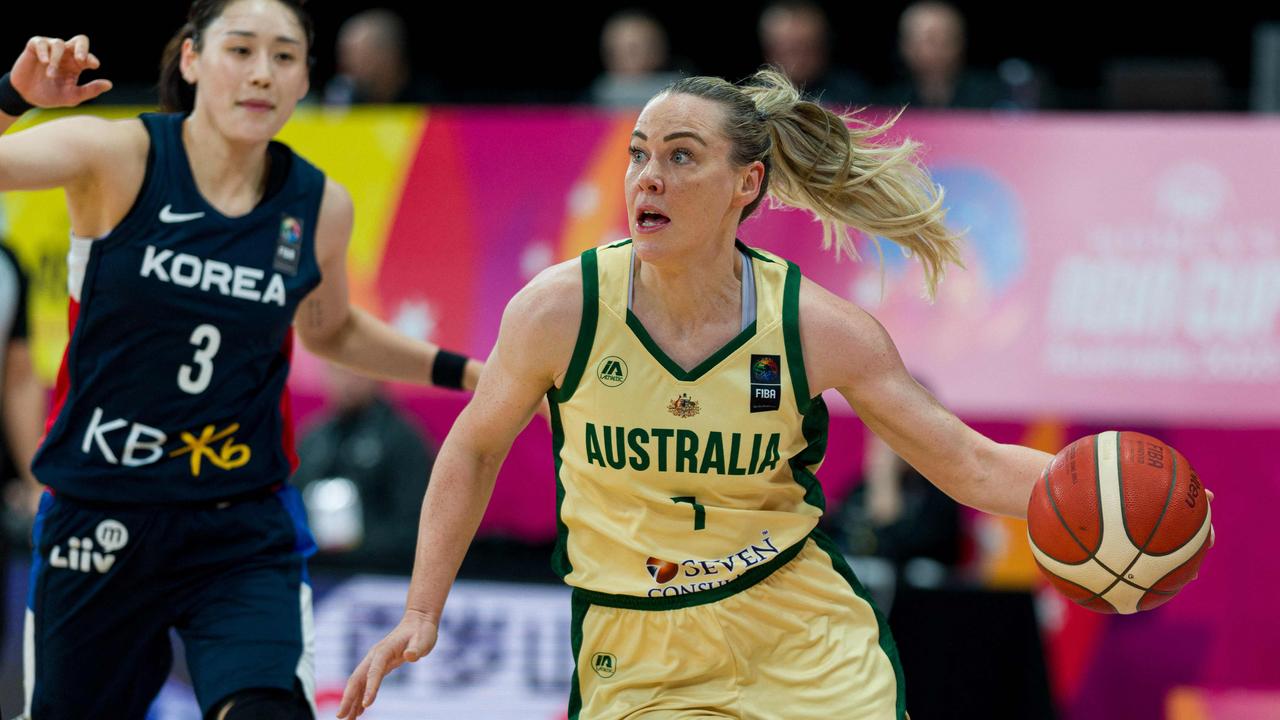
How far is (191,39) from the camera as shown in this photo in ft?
14.7

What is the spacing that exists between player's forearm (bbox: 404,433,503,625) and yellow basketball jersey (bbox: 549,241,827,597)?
10.3 inches

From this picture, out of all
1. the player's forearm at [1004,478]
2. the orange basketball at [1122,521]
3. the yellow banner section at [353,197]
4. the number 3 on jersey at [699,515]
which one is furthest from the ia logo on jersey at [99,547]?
the yellow banner section at [353,197]

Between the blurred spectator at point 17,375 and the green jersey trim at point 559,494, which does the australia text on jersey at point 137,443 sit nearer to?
the green jersey trim at point 559,494

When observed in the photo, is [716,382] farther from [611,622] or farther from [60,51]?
[60,51]

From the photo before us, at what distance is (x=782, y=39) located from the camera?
29.9 ft

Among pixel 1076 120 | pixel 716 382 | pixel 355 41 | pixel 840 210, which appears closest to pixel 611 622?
pixel 716 382

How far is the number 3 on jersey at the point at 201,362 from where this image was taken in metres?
4.20

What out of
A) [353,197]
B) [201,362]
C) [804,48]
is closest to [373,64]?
[353,197]

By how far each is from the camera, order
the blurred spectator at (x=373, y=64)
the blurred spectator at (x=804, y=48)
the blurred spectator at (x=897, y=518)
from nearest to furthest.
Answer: the blurred spectator at (x=897, y=518)
the blurred spectator at (x=804, y=48)
the blurred spectator at (x=373, y=64)

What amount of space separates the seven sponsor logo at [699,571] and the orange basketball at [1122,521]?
2.26 feet

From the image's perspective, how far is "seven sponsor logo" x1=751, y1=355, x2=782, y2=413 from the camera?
3672 millimetres

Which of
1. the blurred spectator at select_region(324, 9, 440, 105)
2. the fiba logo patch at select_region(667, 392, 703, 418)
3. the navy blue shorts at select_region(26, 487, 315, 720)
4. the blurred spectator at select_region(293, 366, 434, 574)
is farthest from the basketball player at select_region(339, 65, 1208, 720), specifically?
the blurred spectator at select_region(324, 9, 440, 105)

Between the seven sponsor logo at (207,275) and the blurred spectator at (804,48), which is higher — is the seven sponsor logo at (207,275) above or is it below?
above

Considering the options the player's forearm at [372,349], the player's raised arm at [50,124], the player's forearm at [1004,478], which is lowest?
the player's forearm at [1004,478]
